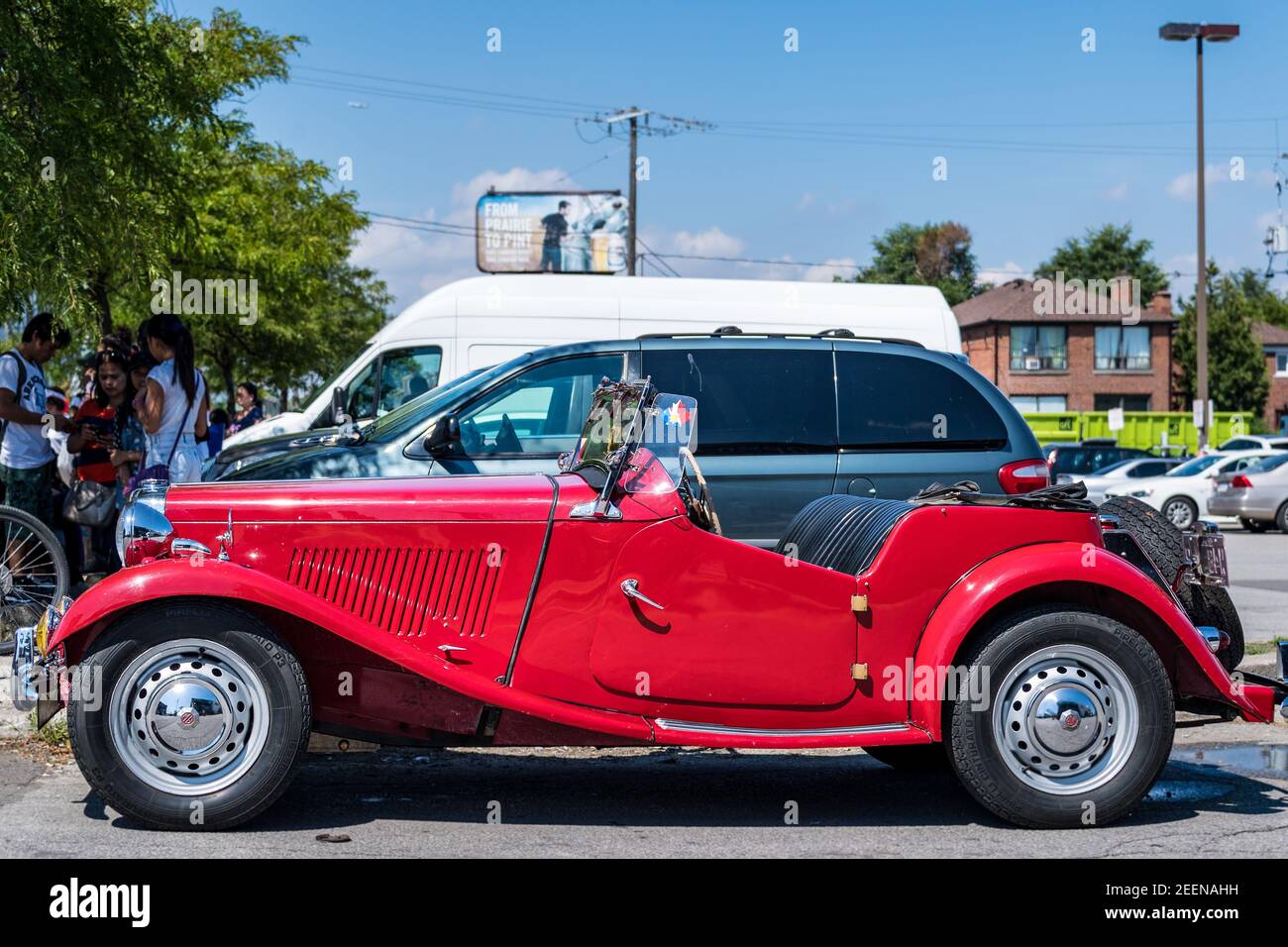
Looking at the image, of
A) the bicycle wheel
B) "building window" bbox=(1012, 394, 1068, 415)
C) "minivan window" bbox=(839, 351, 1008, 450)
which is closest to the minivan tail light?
"minivan window" bbox=(839, 351, 1008, 450)

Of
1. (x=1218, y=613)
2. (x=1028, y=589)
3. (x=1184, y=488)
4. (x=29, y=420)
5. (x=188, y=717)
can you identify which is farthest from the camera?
(x=1184, y=488)

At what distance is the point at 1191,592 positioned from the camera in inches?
223

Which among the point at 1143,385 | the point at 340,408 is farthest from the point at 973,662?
the point at 1143,385

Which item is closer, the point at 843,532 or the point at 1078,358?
the point at 843,532

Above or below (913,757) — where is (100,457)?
above

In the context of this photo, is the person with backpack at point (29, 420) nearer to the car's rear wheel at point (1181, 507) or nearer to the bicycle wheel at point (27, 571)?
the bicycle wheel at point (27, 571)

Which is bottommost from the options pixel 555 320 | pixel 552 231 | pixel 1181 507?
pixel 1181 507

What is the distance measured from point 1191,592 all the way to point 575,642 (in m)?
2.73

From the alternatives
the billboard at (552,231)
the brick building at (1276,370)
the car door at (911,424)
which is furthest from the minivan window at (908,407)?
the brick building at (1276,370)

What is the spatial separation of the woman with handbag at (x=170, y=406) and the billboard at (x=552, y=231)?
104 ft

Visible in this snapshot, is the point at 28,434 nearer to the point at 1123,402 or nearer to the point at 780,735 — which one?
the point at 780,735

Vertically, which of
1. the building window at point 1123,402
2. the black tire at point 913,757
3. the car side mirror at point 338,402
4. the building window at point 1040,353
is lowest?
the black tire at point 913,757

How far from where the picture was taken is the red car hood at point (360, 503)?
15.6 feet
